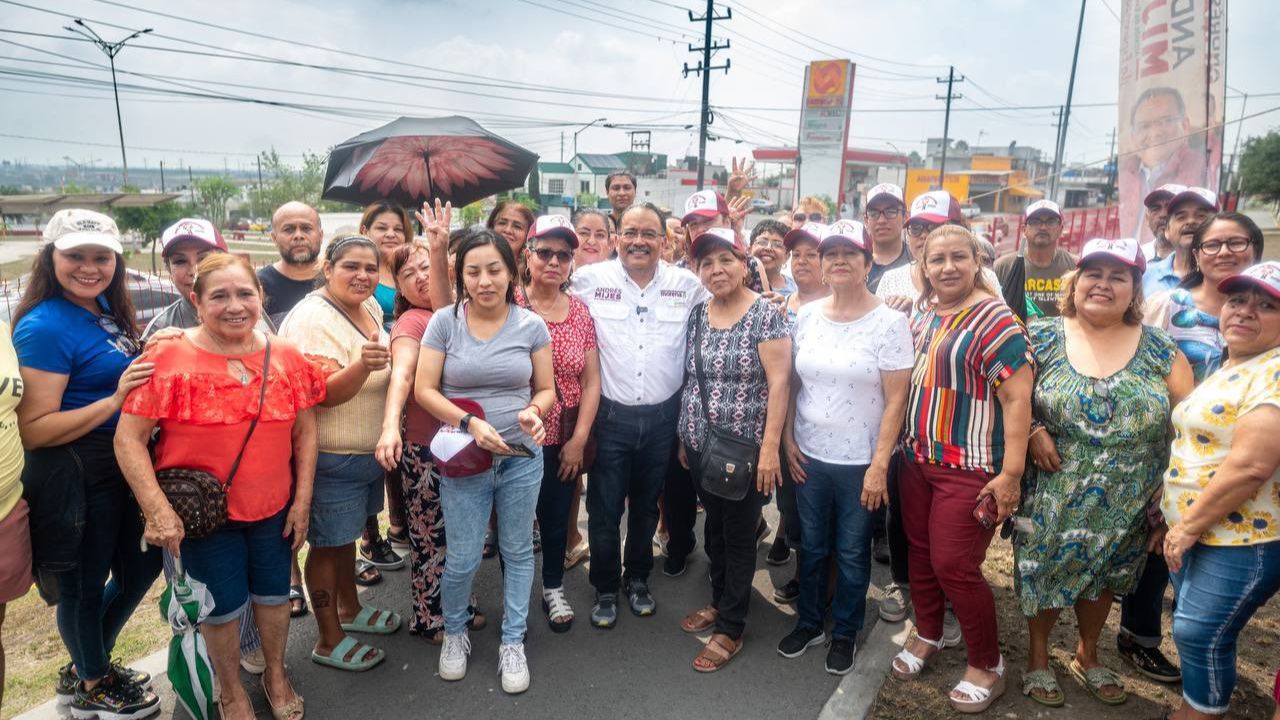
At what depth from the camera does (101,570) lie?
2.87 metres

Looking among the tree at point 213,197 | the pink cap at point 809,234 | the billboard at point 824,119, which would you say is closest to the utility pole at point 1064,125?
the billboard at point 824,119

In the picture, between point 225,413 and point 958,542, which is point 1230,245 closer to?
point 958,542

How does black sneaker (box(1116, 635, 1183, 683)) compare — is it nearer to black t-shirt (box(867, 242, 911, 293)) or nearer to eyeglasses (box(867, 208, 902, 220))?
black t-shirt (box(867, 242, 911, 293))

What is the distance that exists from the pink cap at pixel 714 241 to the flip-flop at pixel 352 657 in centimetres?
259

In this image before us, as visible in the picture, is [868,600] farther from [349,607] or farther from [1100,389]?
[349,607]

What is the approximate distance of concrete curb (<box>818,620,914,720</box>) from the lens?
3.16m

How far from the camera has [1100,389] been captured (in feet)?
9.45

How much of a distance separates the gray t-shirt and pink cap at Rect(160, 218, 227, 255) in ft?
4.22

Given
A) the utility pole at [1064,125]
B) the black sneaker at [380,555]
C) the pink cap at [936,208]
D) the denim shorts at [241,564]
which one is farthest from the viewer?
the utility pole at [1064,125]

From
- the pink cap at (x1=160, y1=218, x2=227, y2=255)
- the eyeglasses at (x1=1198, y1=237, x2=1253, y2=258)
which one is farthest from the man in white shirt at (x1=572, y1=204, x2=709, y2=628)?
A: the eyeglasses at (x1=1198, y1=237, x2=1253, y2=258)

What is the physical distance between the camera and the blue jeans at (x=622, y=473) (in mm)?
3664

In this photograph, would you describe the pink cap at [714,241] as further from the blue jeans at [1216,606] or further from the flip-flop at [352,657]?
the flip-flop at [352,657]

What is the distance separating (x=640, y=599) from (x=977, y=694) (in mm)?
1775

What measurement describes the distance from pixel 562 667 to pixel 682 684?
24.3 inches
